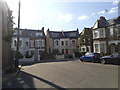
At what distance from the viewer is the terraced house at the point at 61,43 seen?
41.2m

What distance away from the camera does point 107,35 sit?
83.7ft

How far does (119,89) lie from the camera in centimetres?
585

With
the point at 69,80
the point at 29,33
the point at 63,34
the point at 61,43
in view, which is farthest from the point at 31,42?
the point at 69,80

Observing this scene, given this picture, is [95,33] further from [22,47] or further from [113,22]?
[22,47]

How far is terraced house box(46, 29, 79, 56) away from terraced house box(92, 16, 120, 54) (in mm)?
14825

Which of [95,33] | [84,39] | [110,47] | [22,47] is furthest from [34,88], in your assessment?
[22,47]

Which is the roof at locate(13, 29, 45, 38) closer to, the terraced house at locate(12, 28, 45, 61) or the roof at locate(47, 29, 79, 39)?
the terraced house at locate(12, 28, 45, 61)

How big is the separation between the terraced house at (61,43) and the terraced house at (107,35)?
1483 centimetres

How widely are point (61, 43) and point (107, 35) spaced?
1894 centimetres

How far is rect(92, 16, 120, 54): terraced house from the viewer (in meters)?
23.8

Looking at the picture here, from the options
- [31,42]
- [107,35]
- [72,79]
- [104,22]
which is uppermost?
[104,22]

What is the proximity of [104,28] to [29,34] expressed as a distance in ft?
75.0

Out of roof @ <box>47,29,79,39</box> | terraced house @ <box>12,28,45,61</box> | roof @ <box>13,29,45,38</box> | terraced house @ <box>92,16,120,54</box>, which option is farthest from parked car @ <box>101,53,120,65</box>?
roof @ <box>47,29,79,39</box>

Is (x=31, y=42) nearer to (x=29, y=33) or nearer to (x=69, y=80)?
(x=29, y=33)
